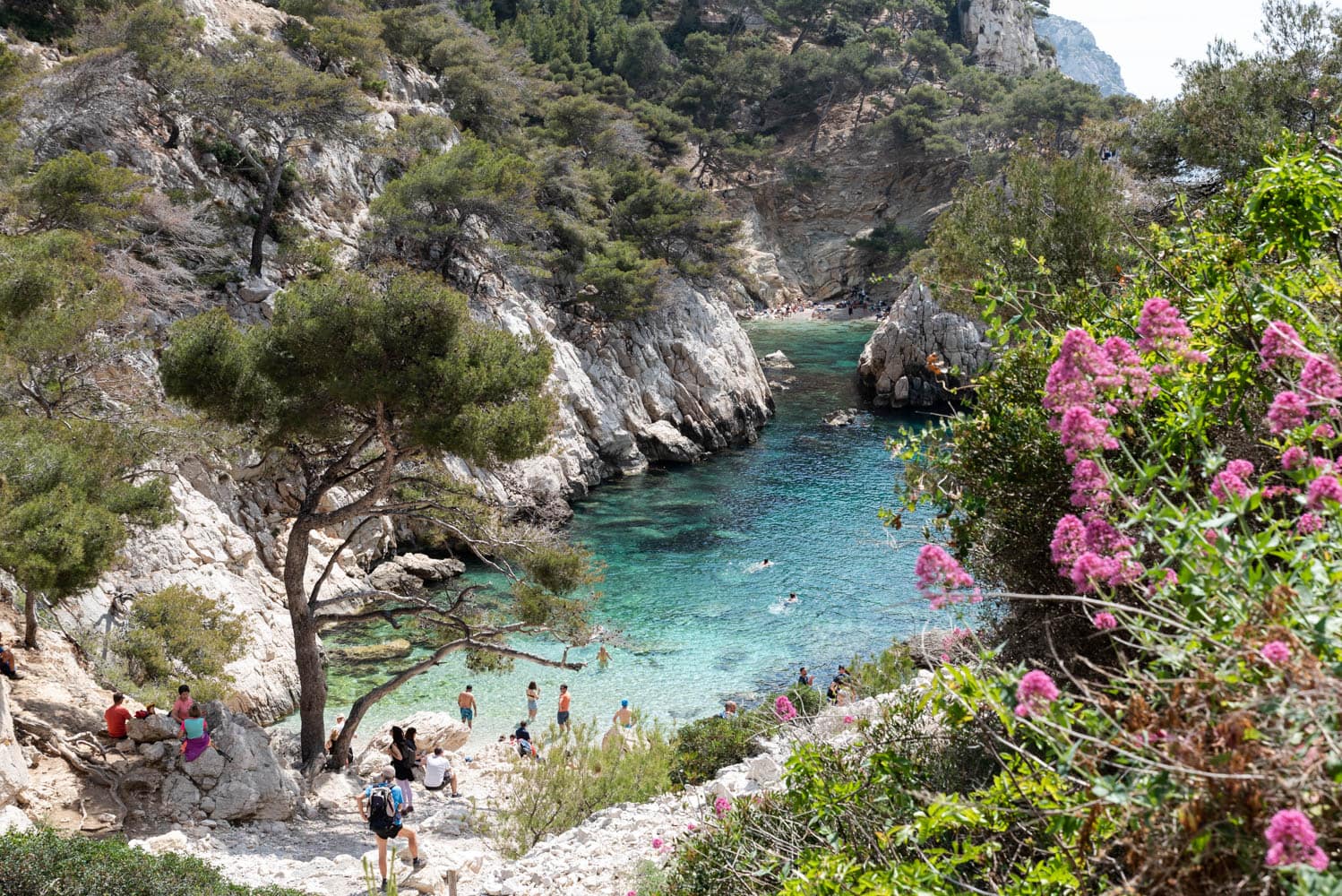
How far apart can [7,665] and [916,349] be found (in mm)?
39689

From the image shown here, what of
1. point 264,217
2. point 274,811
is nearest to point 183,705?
point 274,811

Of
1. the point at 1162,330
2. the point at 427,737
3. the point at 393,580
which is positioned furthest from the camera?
the point at 393,580

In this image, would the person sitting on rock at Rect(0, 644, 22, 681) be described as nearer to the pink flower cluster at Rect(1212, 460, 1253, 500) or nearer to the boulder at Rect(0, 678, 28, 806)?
the boulder at Rect(0, 678, 28, 806)

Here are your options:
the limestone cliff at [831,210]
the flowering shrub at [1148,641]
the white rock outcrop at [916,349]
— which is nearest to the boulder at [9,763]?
the flowering shrub at [1148,641]

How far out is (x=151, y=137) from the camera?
24.9 meters

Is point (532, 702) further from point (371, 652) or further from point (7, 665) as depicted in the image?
point (7, 665)

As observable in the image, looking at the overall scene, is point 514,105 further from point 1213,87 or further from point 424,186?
point 1213,87

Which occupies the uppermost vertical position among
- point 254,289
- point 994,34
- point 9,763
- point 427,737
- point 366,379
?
point 994,34

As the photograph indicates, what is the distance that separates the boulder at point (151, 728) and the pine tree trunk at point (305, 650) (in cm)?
196

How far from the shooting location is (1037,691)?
2883 millimetres

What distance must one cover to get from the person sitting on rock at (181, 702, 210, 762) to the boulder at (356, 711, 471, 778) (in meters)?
3.67

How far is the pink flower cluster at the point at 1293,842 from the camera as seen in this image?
218 centimetres

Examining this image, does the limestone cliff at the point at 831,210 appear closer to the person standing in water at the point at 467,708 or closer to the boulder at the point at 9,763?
the person standing in water at the point at 467,708

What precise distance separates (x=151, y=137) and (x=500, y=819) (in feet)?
77.4
